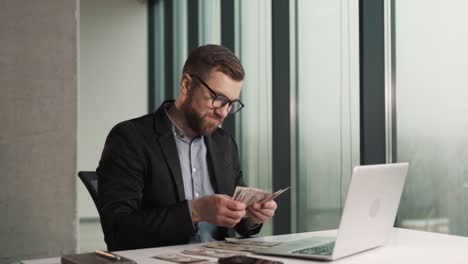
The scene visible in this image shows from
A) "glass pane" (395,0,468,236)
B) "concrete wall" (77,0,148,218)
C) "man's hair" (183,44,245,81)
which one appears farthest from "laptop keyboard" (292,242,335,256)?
"concrete wall" (77,0,148,218)

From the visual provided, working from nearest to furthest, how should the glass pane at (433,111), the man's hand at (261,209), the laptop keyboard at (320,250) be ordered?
the laptop keyboard at (320,250) < the man's hand at (261,209) < the glass pane at (433,111)

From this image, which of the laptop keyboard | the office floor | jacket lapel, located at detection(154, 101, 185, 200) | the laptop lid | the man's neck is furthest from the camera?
the office floor

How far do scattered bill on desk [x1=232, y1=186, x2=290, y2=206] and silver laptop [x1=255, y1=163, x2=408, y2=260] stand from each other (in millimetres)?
182

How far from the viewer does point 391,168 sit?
2143 millimetres

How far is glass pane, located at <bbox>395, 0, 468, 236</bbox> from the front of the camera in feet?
10.0

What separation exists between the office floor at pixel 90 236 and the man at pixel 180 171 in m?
4.98

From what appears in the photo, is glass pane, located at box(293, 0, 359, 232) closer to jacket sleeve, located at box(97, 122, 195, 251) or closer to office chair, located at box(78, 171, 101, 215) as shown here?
office chair, located at box(78, 171, 101, 215)

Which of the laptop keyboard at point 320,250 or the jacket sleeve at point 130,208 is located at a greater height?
the jacket sleeve at point 130,208

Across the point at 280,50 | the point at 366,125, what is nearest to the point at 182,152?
the point at 366,125

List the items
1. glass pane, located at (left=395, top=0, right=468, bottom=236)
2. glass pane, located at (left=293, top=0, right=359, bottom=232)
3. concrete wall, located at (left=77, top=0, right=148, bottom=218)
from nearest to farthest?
glass pane, located at (left=395, top=0, right=468, bottom=236) → glass pane, located at (left=293, top=0, right=359, bottom=232) → concrete wall, located at (left=77, top=0, right=148, bottom=218)

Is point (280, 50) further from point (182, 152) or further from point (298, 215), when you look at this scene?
point (182, 152)

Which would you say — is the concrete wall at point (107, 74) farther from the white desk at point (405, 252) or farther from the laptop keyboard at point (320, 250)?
the laptop keyboard at point (320, 250)

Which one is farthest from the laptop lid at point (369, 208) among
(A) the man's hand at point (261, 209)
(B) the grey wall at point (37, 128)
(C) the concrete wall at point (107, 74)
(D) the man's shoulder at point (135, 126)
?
(C) the concrete wall at point (107, 74)

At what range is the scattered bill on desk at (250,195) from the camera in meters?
2.22
